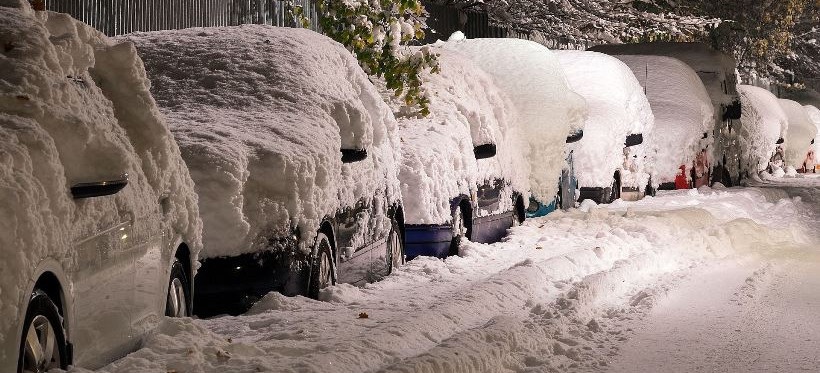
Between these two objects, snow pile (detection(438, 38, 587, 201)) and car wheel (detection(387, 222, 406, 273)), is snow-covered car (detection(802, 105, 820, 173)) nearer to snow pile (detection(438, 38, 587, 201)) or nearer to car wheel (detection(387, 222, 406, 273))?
snow pile (detection(438, 38, 587, 201))

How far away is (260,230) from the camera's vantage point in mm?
8336

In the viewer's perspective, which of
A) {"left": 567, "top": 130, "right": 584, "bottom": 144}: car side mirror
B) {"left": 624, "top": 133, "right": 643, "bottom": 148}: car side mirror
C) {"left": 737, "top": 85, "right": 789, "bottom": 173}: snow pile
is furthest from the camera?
{"left": 737, "top": 85, "right": 789, "bottom": 173}: snow pile

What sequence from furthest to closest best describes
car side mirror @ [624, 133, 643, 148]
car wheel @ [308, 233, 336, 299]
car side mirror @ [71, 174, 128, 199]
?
1. car side mirror @ [624, 133, 643, 148]
2. car wheel @ [308, 233, 336, 299]
3. car side mirror @ [71, 174, 128, 199]

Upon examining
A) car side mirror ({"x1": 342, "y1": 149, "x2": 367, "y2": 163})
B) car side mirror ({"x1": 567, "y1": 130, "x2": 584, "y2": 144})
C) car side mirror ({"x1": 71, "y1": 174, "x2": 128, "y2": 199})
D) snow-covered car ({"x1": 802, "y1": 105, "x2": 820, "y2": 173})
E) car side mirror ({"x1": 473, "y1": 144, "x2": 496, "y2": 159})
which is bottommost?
snow-covered car ({"x1": 802, "y1": 105, "x2": 820, "y2": 173})

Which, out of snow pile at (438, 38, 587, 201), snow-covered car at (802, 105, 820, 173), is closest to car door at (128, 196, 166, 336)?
snow pile at (438, 38, 587, 201)

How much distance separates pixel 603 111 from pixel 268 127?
11320mm

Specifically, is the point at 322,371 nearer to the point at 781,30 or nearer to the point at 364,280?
the point at 364,280

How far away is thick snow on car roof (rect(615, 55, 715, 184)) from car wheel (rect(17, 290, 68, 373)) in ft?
60.7

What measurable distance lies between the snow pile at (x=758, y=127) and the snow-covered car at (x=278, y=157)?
19374mm

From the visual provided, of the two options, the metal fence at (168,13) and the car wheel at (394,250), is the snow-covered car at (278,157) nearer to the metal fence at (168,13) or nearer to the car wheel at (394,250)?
the car wheel at (394,250)

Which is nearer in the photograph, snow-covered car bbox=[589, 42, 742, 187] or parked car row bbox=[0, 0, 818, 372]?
parked car row bbox=[0, 0, 818, 372]

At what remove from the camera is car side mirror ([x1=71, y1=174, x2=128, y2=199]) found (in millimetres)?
5480

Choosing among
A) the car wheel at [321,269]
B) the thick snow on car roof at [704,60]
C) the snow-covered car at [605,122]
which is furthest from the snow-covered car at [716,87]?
the car wheel at [321,269]

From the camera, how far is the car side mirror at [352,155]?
9.55m
